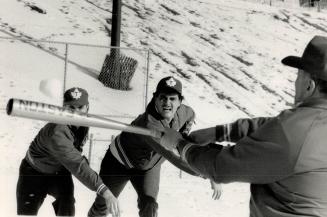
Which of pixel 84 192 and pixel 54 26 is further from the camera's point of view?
pixel 54 26

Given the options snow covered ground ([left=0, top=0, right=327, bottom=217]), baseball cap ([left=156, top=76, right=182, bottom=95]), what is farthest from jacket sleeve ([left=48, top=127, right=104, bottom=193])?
snow covered ground ([left=0, top=0, right=327, bottom=217])

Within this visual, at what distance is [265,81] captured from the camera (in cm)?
819

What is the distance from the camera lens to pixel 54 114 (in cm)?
156

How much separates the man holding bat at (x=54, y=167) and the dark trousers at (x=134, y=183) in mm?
154

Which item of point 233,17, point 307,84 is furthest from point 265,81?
point 307,84

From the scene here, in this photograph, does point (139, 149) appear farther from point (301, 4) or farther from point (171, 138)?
point (301, 4)

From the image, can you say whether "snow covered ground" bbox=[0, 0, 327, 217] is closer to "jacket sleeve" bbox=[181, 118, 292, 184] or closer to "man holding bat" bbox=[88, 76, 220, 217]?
"man holding bat" bbox=[88, 76, 220, 217]

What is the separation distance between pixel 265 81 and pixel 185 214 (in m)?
4.73

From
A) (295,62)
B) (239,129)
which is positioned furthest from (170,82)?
(295,62)

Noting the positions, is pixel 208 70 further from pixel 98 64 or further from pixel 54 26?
pixel 54 26

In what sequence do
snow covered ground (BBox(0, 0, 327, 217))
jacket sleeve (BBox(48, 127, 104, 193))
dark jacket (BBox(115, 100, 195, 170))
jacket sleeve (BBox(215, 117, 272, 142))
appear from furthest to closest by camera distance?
1. snow covered ground (BBox(0, 0, 327, 217))
2. dark jacket (BBox(115, 100, 195, 170))
3. jacket sleeve (BBox(48, 127, 104, 193))
4. jacket sleeve (BBox(215, 117, 272, 142))

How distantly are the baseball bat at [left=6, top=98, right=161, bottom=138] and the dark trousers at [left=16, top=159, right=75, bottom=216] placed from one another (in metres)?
1.26

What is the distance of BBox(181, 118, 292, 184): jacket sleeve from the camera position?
1.28 meters

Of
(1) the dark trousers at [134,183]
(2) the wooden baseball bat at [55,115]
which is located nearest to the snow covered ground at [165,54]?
(1) the dark trousers at [134,183]
